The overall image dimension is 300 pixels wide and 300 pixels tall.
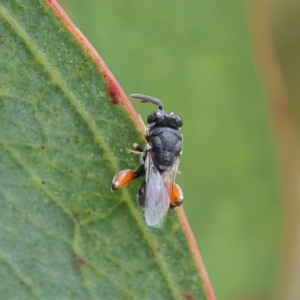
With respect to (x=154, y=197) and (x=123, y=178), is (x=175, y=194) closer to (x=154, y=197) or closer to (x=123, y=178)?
(x=154, y=197)

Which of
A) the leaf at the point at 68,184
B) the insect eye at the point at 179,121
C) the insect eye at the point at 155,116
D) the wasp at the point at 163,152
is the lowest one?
the leaf at the point at 68,184

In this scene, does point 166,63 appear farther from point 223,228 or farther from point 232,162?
point 223,228

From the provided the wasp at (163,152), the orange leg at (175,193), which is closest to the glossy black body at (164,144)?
the wasp at (163,152)

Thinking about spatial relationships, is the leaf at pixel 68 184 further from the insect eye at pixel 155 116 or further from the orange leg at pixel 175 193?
the insect eye at pixel 155 116

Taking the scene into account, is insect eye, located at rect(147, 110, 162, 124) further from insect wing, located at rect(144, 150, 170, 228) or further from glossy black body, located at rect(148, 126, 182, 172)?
insect wing, located at rect(144, 150, 170, 228)

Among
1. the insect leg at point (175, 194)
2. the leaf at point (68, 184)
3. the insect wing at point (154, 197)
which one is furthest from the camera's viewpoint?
the insect leg at point (175, 194)
